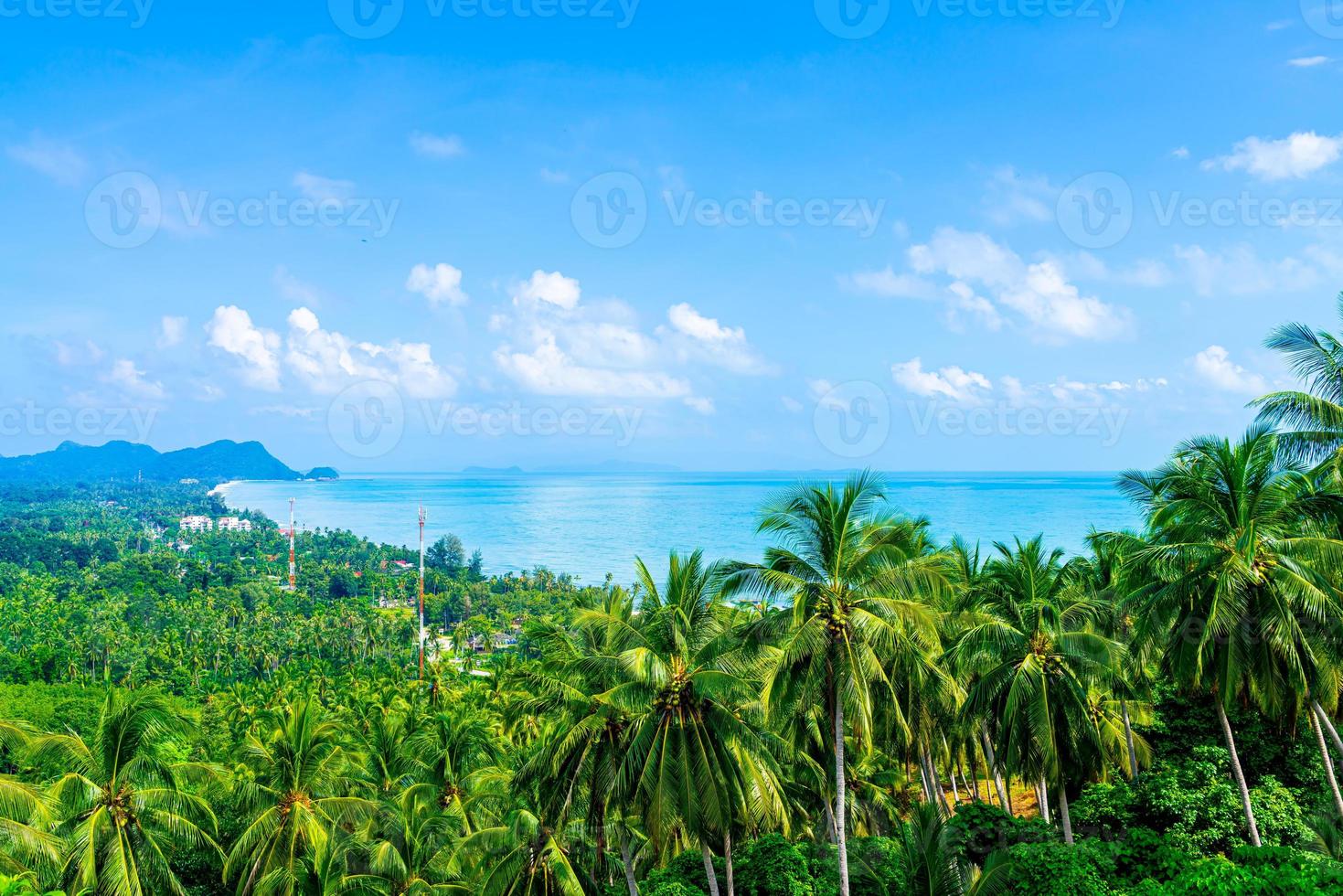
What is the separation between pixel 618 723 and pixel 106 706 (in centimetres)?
1238

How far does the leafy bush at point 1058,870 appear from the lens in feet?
48.1

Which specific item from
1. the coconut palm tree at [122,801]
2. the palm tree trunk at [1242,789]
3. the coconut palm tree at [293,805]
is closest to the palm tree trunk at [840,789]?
the palm tree trunk at [1242,789]

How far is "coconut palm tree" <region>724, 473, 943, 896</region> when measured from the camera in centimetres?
1516

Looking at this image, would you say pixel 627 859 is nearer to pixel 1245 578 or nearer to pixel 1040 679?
pixel 1040 679

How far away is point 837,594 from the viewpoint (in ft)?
50.8

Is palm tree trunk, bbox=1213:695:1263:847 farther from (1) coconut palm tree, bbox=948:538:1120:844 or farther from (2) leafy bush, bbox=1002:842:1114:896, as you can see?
(2) leafy bush, bbox=1002:842:1114:896

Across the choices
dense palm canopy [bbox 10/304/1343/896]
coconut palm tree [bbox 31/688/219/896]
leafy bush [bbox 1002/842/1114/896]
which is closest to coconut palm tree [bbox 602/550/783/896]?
dense palm canopy [bbox 10/304/1343/896]

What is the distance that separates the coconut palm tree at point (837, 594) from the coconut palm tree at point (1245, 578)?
5.48 meters

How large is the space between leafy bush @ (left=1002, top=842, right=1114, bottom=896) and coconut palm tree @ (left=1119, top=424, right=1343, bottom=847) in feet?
13.6

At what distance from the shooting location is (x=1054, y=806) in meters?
22.9

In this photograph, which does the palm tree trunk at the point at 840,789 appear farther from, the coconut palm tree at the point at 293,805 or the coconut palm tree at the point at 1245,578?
the coconut palm tree at the point at 293,805

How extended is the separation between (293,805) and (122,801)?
4.01 metres

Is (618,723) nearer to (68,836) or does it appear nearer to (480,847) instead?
(480,847)

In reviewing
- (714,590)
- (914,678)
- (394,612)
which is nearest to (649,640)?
(714,590)
